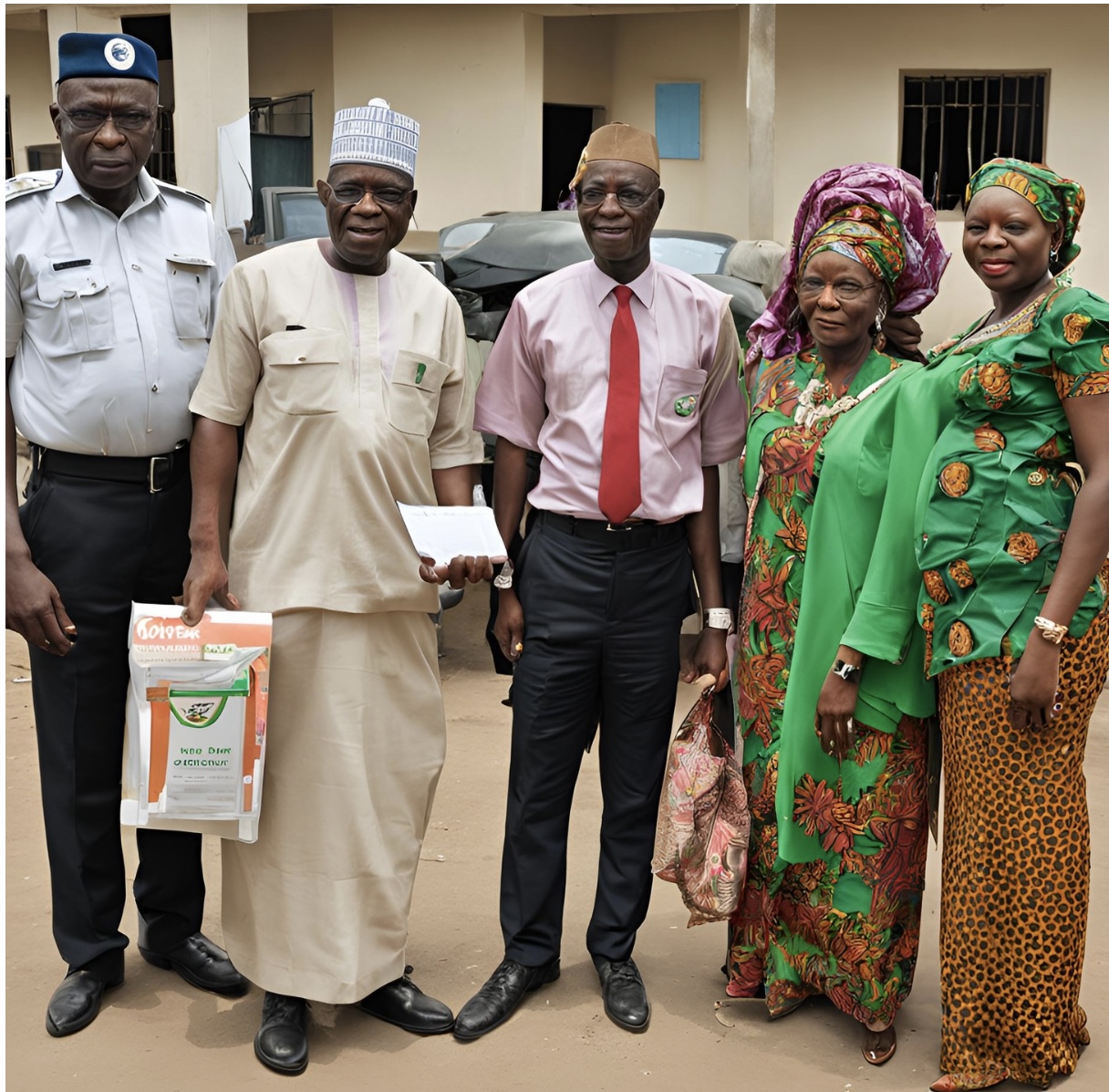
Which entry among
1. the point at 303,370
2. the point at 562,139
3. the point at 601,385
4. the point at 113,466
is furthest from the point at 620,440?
the point at 562,139

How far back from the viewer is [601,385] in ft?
11.6

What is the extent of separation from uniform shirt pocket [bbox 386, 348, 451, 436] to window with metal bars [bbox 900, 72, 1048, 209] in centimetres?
881

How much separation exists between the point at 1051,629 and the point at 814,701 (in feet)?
2.06

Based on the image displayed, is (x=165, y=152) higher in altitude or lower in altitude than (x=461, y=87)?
lower

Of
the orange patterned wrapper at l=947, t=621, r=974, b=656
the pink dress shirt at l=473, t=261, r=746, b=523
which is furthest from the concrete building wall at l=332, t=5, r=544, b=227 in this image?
the orange patterned wrapper at l=947, t=621, r=974, b=656

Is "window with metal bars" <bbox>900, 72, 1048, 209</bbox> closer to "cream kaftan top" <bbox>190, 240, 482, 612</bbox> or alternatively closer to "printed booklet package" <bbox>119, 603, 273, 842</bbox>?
"cream kaftan top" <bbox>190, 240, 482, 612</bbox>

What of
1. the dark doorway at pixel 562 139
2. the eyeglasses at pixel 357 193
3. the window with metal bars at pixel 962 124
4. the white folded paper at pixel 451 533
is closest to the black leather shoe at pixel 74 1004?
the white folded paper at pixel 451 533

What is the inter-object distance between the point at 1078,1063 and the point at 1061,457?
152 cm

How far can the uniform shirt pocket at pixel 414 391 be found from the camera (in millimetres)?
3363

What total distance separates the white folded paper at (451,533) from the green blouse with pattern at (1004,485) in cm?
100

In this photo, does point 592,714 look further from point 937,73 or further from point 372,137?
point 937,73

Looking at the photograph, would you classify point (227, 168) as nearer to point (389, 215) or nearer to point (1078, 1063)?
point (389, 215)

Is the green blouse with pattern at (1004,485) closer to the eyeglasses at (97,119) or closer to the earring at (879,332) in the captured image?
the earring at (879,332)

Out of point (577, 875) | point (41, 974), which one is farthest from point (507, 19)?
point (41, 974)
